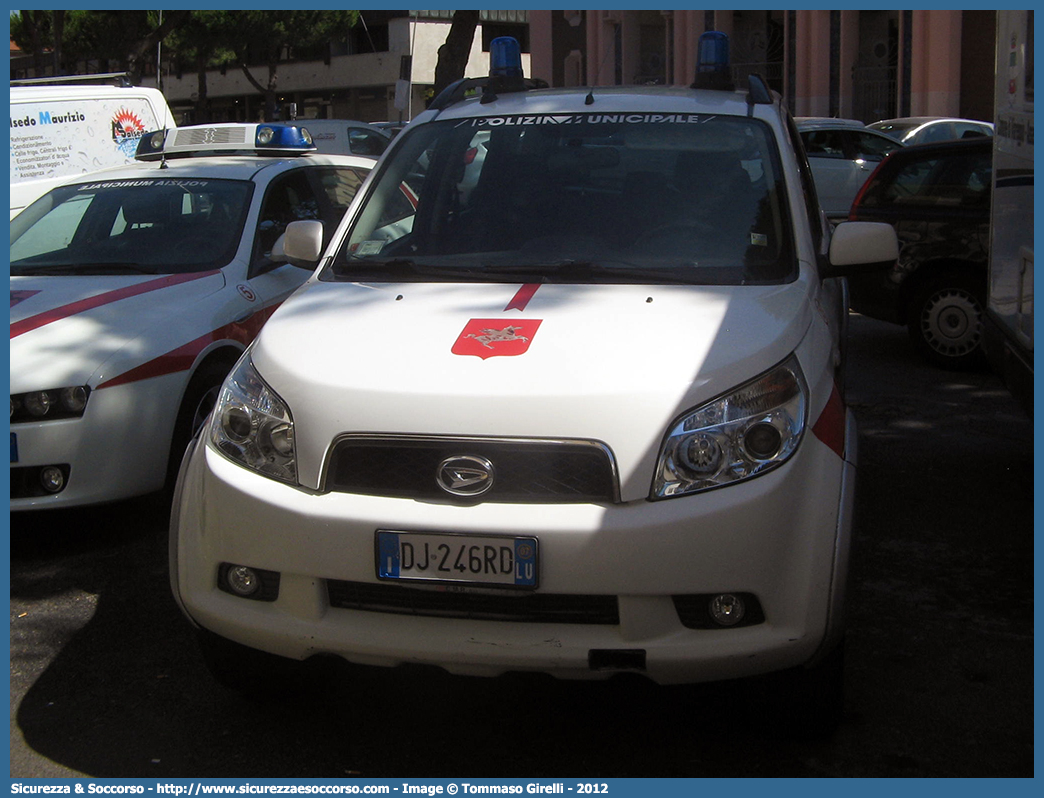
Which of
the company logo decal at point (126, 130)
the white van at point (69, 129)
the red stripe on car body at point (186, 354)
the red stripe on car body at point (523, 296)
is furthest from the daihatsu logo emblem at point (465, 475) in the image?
the company logo decal at point (126, 130)

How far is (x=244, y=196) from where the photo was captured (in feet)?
21.5

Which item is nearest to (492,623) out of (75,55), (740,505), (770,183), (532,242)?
(740,505)

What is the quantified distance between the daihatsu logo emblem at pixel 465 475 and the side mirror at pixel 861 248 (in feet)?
5.78

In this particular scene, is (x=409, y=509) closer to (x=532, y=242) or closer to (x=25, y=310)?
(x=532, y=242)

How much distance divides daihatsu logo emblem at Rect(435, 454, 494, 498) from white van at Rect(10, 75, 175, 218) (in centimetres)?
814

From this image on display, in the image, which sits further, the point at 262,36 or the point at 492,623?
the point at 262,36

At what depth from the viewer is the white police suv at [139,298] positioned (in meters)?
5.04

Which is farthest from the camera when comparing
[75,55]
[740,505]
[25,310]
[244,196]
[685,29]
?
[75,55]

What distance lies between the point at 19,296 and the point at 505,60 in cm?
247

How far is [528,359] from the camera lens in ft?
10.7

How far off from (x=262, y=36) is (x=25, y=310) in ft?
157

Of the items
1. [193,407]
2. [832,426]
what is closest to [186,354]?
[193,407]

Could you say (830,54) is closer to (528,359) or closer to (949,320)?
(949,320)

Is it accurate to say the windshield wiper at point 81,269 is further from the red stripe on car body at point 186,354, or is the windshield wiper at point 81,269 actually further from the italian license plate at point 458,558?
the italian license plate at point 458,558
